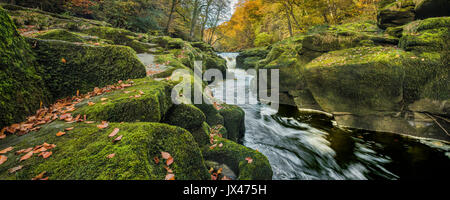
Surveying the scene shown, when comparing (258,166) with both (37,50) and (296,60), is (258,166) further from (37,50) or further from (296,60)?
(296,60)

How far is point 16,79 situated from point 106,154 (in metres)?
2.12

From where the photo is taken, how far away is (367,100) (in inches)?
217

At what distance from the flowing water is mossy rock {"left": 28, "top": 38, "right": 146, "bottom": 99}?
4035 mm

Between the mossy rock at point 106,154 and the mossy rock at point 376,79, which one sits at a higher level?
the mossy rock at point 376,79

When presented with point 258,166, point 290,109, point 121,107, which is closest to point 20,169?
point 121,107

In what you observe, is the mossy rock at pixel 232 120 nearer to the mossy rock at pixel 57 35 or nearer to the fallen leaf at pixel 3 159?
the fallen leaf at pixel 3 159

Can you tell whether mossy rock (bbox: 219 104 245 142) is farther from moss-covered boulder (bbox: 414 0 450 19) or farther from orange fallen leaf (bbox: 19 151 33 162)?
moss-covered boulder (bbox: 414 0 450 19)

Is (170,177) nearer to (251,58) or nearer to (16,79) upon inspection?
(16,79)

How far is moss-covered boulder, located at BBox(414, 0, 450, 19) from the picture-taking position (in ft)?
18.5

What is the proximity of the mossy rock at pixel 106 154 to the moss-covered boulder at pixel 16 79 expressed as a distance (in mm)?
511

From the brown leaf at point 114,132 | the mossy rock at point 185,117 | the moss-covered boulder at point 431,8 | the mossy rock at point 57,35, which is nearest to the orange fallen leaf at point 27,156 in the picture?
the brown leaf at point 114,132

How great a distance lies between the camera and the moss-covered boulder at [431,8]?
565cm

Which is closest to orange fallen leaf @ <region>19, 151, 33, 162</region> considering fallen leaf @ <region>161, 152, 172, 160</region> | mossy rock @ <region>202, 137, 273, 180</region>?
fallen leaf @ <region>161, 152, 172, 160</region>
